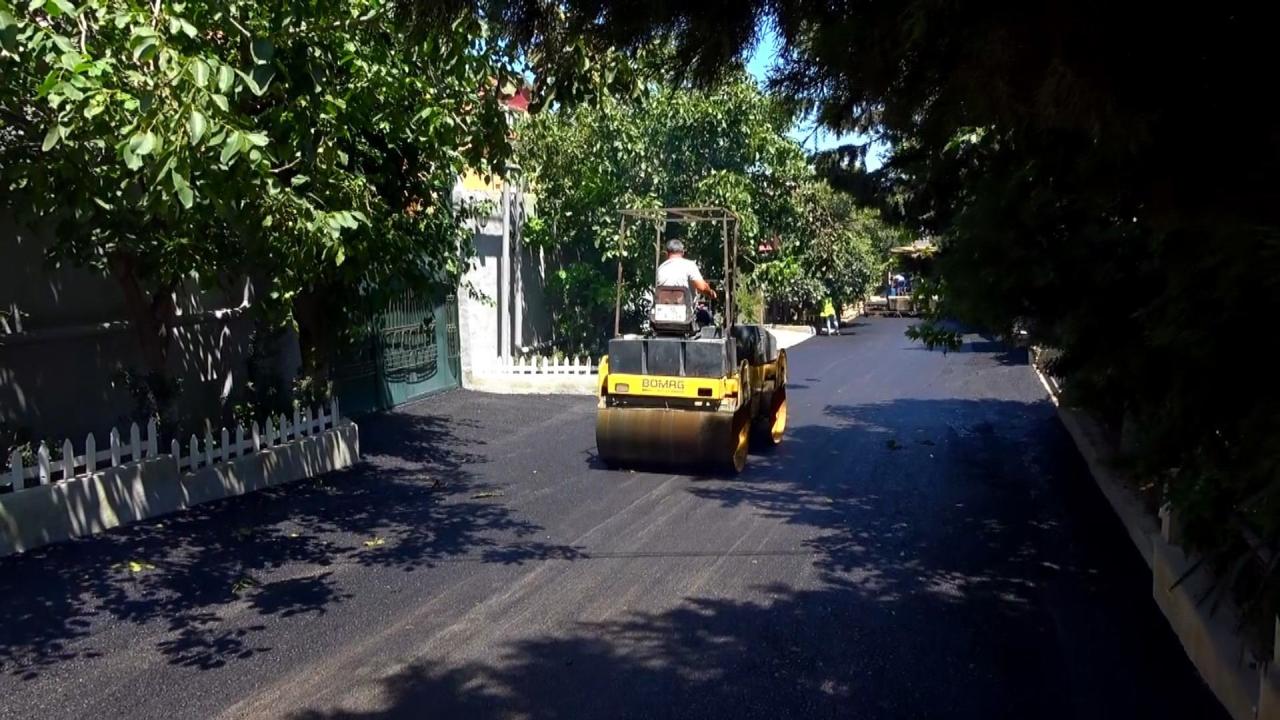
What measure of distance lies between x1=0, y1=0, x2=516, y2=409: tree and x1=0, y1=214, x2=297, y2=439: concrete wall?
1.71ft

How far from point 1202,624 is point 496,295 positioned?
14898 millimetres

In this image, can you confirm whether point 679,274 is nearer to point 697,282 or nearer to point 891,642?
point 697,282

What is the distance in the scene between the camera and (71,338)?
1021cm

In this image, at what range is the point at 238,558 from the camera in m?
7.71

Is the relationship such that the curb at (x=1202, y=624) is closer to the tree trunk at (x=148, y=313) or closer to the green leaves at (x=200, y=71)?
the green leaves at (x=200, y=71)

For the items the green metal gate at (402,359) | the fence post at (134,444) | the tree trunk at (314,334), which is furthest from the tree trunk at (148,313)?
the green metal gate at (402,359)

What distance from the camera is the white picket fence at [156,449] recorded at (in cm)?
799

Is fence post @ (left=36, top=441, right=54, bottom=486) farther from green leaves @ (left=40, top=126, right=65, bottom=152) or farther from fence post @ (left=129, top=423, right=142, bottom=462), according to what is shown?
green leaves @ (left=40, top=126, right=65, bottom=152)

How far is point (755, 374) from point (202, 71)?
8.15 metres

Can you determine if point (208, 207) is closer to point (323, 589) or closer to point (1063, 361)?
point (323, 589)

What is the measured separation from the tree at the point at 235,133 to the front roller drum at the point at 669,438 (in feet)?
7.82

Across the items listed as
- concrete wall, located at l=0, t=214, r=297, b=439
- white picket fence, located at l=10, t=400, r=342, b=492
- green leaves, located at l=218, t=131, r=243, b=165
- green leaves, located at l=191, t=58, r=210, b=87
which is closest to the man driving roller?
white picket fence, located at l=10, t=400, r=342, b=492

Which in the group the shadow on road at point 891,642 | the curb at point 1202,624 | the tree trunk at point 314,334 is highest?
the tree trunk at point 314,334

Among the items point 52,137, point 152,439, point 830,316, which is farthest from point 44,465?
point 830,316
